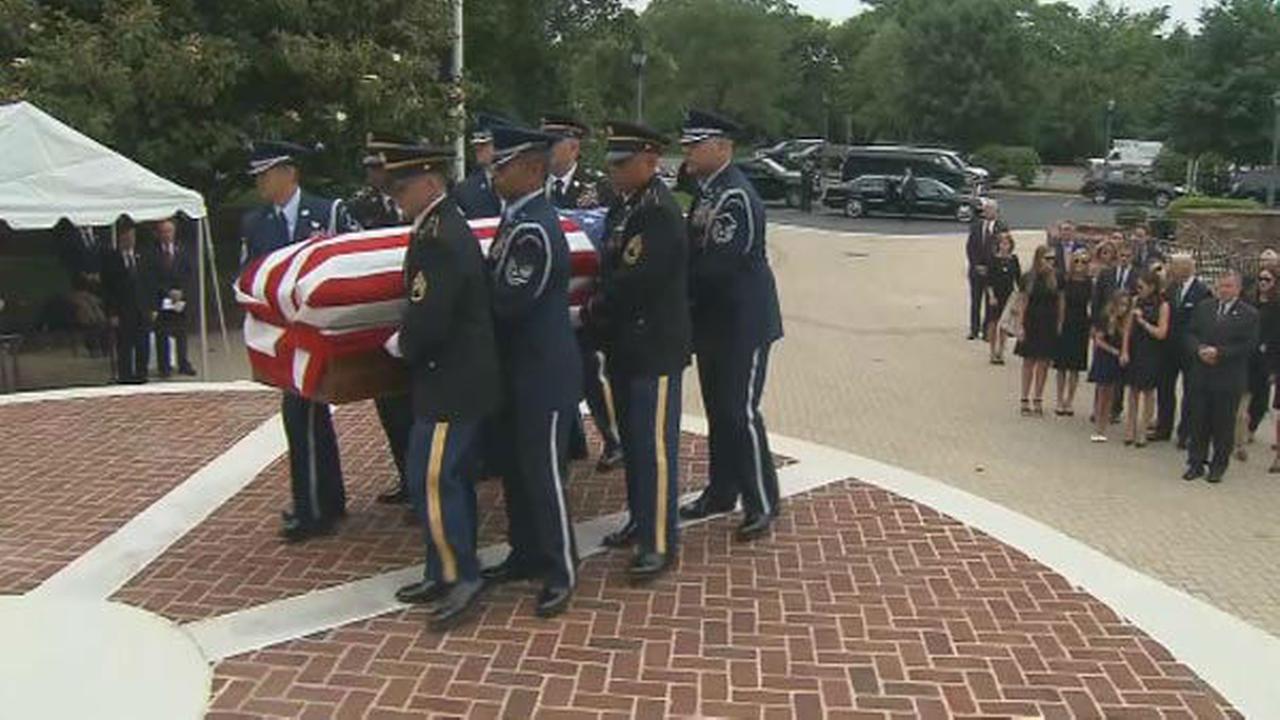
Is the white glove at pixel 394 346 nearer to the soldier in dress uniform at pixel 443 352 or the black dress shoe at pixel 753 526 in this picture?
the soldier in dress uniform at pixel 443 352

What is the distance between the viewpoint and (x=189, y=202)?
10516 millimetres

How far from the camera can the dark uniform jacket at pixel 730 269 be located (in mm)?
5285

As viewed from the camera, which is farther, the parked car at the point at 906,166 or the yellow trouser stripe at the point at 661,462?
the parked car at the point at 906,166

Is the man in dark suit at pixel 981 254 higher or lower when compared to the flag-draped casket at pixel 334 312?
lower

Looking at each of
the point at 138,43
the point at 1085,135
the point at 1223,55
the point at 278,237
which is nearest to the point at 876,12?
the point at 1085,135

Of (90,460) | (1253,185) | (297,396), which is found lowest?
(1253,185)

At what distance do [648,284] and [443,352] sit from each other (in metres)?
0.87

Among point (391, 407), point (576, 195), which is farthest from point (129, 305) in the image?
point (391, 407)

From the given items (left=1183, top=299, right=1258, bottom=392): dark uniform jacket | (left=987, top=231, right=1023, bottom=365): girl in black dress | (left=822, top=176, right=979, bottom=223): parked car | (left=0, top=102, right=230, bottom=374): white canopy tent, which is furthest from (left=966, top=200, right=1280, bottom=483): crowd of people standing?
(left=822, top=176, right=979, bottom=223): parked car

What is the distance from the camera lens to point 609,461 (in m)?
6.85

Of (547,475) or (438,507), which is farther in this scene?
(547,475)

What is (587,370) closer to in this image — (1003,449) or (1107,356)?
(1003,449)

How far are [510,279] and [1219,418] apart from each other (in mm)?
6186

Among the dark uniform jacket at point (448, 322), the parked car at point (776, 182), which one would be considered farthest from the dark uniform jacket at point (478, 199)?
the parked car at point (776, 182)
